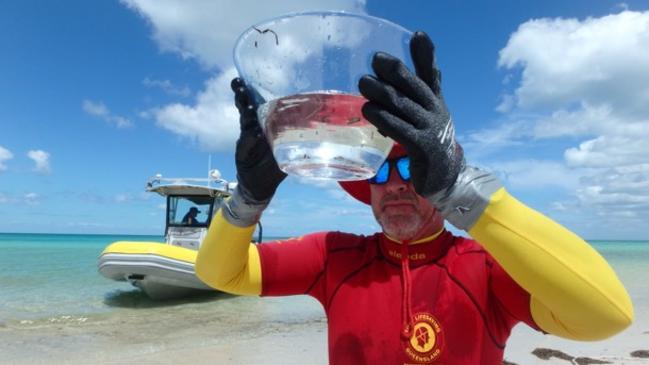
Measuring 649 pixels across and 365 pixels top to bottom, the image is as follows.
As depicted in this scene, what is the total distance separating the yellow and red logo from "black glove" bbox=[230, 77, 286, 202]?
2.10 feet

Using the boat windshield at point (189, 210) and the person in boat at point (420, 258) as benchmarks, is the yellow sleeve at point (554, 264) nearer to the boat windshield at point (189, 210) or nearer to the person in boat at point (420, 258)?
the person in boat at point (420, 258)

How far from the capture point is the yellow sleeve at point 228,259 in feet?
5.37

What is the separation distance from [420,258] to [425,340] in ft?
0.97

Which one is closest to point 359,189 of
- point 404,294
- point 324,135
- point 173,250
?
point 404,294

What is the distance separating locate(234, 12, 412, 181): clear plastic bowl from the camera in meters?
1.01

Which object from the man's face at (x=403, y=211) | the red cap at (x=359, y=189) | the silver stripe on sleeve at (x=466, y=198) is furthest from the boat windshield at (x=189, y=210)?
the silver stripe on sleeve at (x=466, y=198)

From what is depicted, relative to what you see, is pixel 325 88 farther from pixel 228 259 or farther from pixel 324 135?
pixel 228 259

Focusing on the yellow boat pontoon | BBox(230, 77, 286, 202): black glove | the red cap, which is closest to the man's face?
the red cap

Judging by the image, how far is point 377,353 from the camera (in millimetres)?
1584

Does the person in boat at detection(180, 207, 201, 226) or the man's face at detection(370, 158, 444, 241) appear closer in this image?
the man's face at detection(370, 158, 444, 241)

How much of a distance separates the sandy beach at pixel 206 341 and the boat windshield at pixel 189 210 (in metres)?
1.92

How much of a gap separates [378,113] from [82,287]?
14.8 meters

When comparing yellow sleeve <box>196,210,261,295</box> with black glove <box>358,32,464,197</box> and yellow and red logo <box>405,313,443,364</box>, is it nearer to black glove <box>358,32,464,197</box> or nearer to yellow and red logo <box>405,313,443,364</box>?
yellow and red logo <box>405,313,443,364</box>

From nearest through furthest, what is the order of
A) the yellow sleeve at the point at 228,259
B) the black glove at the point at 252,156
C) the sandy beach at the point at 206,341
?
the black glove at the point at 252,156, the yellow sleeve at the point at 228,259, the sandy beach at the point at 206,341
